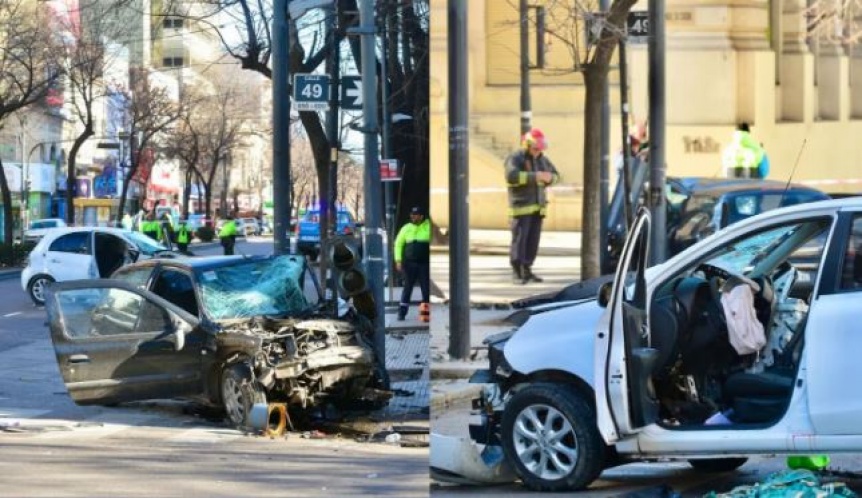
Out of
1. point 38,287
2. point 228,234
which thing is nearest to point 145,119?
point 228,234

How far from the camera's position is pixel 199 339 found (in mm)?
7340

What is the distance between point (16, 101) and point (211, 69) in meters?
1.98

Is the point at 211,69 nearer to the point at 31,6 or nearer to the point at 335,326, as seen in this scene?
the point at 335,326

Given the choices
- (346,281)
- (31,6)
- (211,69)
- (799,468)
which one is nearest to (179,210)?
(211,69)

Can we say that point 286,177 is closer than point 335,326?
Yes

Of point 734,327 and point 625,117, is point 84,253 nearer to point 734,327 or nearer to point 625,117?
point 734,327

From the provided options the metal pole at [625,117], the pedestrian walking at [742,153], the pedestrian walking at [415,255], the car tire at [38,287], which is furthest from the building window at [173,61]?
the pedestrian walking at [742,153]

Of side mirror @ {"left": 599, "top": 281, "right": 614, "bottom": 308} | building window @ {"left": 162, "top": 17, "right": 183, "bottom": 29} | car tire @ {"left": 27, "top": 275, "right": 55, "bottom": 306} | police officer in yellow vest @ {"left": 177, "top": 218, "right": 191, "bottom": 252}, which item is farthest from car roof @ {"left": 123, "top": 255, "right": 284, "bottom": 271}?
side mirror @ {"left": 599, "top": 281, "right": 614, "bottom": 308}

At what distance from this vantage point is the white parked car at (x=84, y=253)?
6715 millimetres

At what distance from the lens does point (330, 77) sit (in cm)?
537

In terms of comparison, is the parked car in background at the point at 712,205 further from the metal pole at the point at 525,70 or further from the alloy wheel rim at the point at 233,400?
the alloy wheel rim at the point at 233,400

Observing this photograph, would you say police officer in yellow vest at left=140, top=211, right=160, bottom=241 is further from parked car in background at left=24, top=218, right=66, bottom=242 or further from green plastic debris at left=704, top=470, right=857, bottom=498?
green plastic debris at left=704, top=470, right=857, bottom=498

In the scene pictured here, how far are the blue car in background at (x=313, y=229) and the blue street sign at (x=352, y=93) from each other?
1.14 ft

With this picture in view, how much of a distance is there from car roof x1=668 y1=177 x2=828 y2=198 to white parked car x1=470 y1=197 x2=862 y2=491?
7 cm
